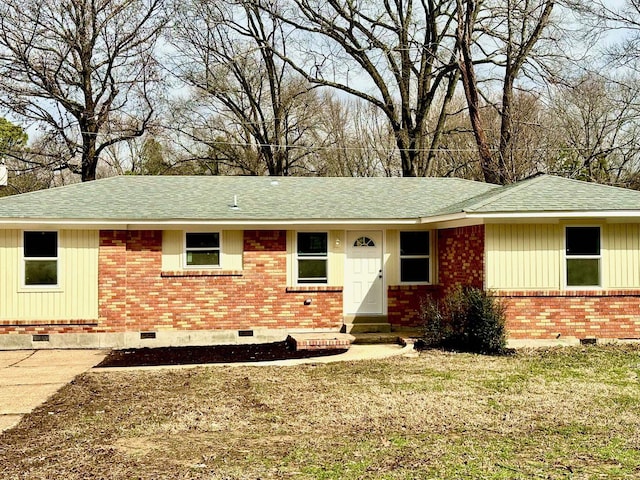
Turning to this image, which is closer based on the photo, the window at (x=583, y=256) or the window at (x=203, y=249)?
the window at (x=583, y=256)

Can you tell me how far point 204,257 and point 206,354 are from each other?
8.21 feet

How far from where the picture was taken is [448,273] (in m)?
14.7

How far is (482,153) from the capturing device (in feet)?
85.1

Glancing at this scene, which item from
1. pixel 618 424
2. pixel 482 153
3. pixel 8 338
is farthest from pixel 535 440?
pixel 482 153

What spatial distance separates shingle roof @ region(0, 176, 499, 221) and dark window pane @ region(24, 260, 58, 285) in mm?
1105

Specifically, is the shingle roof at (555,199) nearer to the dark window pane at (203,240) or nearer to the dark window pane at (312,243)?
the dark window pane at (312,243)

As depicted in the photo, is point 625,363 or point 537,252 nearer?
point 625,363

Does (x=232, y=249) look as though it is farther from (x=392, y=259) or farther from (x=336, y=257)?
(x=392, y=259)

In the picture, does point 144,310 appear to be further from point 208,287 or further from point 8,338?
point 8,338

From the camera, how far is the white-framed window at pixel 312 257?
15.0 meters

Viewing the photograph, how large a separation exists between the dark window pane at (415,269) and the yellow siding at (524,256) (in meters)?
2.67

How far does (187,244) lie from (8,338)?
421 centimetres

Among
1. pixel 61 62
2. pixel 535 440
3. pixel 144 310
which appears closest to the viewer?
pixel 535 440

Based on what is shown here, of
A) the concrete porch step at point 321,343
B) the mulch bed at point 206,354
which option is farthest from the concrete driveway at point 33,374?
the concrete porch step at point 321,343
